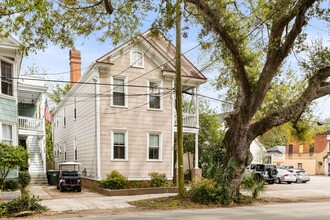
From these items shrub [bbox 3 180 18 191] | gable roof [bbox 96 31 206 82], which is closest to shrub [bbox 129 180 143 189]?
shrub [bbox 3 180 18 191]

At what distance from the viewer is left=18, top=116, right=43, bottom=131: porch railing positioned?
22.2 meters

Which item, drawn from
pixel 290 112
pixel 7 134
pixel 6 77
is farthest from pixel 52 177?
pixel 290 112

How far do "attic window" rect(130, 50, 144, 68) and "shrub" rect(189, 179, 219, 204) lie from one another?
911 cm

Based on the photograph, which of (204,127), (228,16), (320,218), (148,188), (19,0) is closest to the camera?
(19,0)

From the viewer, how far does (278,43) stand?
13.1 m

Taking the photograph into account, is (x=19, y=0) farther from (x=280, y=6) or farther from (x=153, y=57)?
(x=153, y=57)

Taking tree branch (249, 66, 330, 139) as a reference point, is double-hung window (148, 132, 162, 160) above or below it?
below

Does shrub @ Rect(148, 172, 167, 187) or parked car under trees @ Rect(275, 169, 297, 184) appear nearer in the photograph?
shrub @ Rect(148, 172, 167, 187)

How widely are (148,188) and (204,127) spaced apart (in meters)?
12.6

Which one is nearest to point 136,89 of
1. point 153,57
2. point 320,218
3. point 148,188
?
point 153,57

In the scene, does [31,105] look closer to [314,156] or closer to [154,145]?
[154,145]

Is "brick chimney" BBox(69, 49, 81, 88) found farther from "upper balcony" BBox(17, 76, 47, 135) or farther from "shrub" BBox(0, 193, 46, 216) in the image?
"shrub" BBox(0, 193, 46, 216)

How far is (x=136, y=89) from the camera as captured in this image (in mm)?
20000

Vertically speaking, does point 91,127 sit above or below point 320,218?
above
